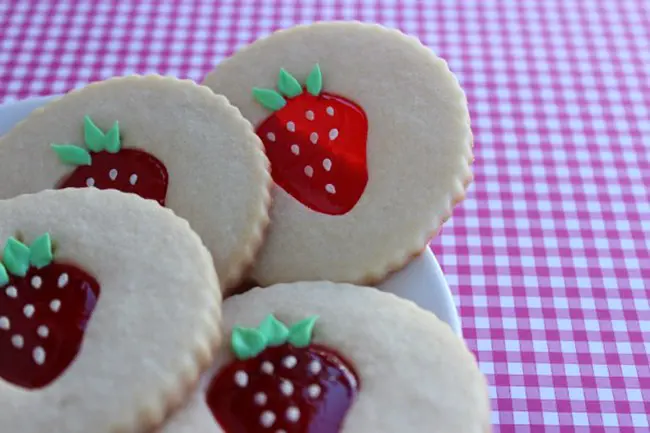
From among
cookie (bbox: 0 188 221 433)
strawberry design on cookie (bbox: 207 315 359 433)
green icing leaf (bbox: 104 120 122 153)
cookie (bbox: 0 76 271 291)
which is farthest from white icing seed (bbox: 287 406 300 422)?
green icing leaf (bbox: 104 120 122 153)

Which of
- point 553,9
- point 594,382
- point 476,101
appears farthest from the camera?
point 553,9

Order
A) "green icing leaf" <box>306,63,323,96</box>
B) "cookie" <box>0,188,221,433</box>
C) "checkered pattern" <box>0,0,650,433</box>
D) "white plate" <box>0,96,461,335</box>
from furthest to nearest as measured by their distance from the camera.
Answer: "checkered pattern" <box>0,0,650,433</box> → "green icing leaf" <box>306,63,323,96</box> → "white plate" <box>0,96,461,335</box> → "cookie" <box>0,188,221,433</box>

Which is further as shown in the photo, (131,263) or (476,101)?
(476,101)

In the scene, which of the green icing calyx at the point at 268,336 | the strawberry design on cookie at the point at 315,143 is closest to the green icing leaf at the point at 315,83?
the strawberry design on cookie at the point at 315,143

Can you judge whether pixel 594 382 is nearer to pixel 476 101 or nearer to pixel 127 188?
pixel 476 101

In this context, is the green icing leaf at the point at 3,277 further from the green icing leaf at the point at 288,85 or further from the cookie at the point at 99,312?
the green icing leaf at the point at 288,85

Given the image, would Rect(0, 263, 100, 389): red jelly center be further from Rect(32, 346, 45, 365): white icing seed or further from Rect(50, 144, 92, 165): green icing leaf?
Rect(50, 144, 92, 165): green icing leaf

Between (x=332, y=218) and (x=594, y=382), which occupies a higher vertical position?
(x=332, y=218)

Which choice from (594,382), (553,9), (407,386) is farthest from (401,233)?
(553,9)
